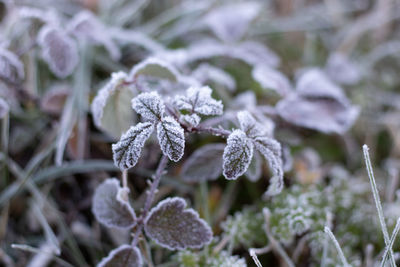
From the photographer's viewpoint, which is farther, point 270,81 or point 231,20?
point 231,20

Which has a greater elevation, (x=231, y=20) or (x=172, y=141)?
(x=231, y=20)

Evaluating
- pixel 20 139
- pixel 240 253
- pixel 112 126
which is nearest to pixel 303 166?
pixel 240 253

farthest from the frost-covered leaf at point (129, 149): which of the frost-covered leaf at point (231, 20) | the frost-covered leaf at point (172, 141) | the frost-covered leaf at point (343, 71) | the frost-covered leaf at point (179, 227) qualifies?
the frost-covered leaf at point (343, 71)

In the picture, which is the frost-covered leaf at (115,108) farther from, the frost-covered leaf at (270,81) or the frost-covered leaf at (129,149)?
the frost-covered leaf at (270,81)

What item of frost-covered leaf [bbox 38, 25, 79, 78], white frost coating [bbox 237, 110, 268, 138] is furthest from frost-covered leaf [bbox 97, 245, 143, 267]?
frost-covered leaf [bbox 38, 25, 79, 78]

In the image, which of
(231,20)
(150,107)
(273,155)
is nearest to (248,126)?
(273,155)

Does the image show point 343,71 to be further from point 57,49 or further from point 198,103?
point 57,49
